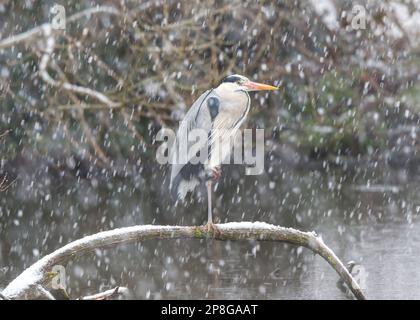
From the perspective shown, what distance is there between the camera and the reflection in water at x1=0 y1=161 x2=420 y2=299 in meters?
8.02

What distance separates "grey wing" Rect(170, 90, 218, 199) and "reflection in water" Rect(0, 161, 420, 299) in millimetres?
2302

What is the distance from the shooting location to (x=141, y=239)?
3.36 metres

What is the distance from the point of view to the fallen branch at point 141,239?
3.16 m

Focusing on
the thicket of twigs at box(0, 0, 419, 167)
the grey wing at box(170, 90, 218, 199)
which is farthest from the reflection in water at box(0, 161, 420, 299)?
the grey wing at box(170, 90, 218, 199)

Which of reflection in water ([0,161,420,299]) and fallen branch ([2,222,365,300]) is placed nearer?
fallen branch ([2,222,365,300])

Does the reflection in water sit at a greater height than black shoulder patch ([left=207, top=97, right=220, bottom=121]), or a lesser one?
lesser

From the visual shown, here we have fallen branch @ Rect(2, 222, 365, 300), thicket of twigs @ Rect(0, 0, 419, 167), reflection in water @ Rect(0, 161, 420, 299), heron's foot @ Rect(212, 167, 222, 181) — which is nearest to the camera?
fallen branch @ Rect(2, 222, 365, 300)

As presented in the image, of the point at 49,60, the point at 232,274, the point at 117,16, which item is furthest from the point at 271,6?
the point at 232,274

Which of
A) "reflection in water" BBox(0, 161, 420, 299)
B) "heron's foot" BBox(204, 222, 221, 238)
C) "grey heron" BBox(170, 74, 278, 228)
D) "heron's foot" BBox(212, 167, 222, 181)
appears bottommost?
"reflection in water" BBox(0, 161, 420, 299)

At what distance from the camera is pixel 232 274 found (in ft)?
27.8

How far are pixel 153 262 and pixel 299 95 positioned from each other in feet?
25.5

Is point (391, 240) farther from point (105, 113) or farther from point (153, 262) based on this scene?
point (105, 113)

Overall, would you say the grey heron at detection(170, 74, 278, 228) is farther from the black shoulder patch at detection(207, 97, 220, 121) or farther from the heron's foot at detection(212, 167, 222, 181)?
the heron's foot at detection(212, 167, 222, 181)
